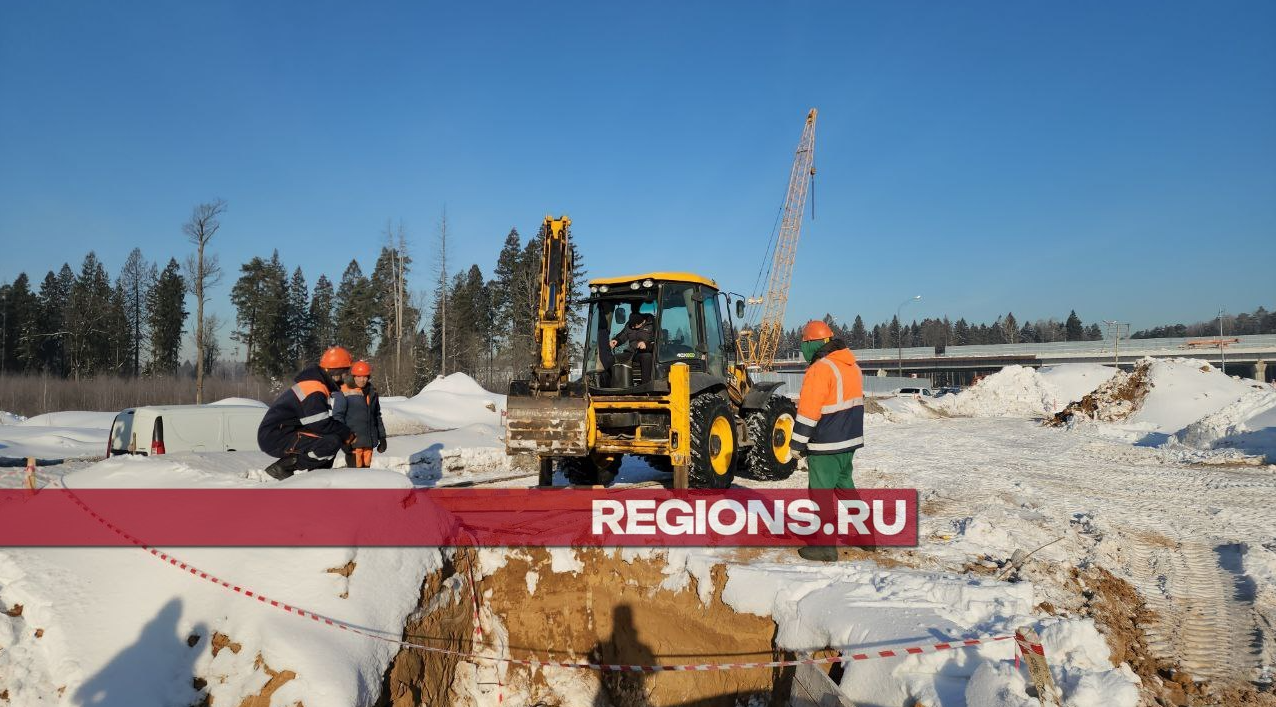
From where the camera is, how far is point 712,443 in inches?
332

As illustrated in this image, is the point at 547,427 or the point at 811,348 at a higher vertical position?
the point at 811,348

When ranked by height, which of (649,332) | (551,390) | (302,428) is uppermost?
(649,332)

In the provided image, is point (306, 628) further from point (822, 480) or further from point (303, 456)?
point (822, 480)

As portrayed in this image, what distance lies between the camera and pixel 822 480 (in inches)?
231

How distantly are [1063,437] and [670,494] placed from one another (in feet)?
46.5

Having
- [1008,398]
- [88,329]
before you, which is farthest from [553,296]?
[88,329]

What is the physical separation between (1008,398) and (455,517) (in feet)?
89.1

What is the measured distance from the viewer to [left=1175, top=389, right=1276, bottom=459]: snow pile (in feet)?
43.9

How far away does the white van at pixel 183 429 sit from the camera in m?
11.6

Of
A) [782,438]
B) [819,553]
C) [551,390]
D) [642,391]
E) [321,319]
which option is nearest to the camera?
[819,553]

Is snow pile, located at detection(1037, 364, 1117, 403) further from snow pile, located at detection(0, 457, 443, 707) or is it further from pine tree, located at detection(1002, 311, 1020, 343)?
pine tree, located at detection(1002, 311, 1020, 343)

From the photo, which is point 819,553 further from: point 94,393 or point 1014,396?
point 94,393

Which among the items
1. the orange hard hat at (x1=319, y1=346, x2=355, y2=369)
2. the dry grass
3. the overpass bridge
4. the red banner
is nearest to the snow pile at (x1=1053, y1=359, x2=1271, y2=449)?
the red banner

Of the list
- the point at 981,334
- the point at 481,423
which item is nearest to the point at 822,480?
the point at 481,423
